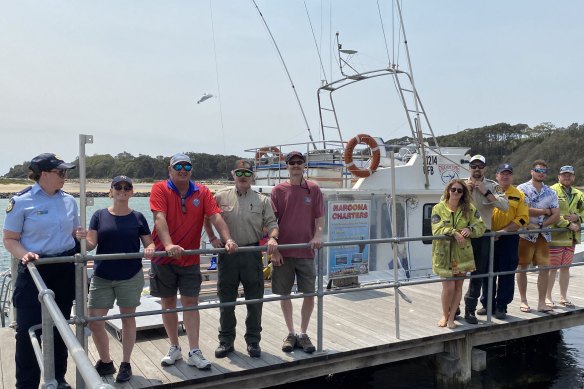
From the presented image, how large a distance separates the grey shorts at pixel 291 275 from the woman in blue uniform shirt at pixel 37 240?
1.82 meters

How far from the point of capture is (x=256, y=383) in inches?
180

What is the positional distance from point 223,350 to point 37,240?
6.22 ft

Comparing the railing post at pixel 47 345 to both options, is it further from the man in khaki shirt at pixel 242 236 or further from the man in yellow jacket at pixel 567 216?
the man in yellow jacket at pixel 567 216

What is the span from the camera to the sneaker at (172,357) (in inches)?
174

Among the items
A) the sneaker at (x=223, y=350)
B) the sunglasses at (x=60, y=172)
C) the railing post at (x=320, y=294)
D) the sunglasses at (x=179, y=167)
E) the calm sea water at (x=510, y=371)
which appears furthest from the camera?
the calm sea water at (x=510, y=371)

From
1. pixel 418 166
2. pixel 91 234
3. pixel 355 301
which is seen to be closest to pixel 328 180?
pixel 418 166

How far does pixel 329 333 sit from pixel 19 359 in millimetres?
3086

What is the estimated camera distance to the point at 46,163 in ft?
12.1

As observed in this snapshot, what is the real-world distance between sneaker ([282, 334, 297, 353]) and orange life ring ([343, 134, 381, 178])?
167 inches

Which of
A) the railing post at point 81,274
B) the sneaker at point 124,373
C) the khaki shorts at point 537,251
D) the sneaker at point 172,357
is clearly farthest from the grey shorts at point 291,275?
the khaki shorts at point 537,251

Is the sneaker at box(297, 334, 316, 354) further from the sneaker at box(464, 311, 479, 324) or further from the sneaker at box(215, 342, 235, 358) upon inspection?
the sneaker at box(464, 311, 479, 324)

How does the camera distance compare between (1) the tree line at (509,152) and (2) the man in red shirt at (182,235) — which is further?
(1) the tree line at (509,152)

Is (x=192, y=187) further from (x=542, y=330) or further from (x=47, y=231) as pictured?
(x=542, y=330)

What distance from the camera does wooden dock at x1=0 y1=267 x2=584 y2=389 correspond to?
437 cm
